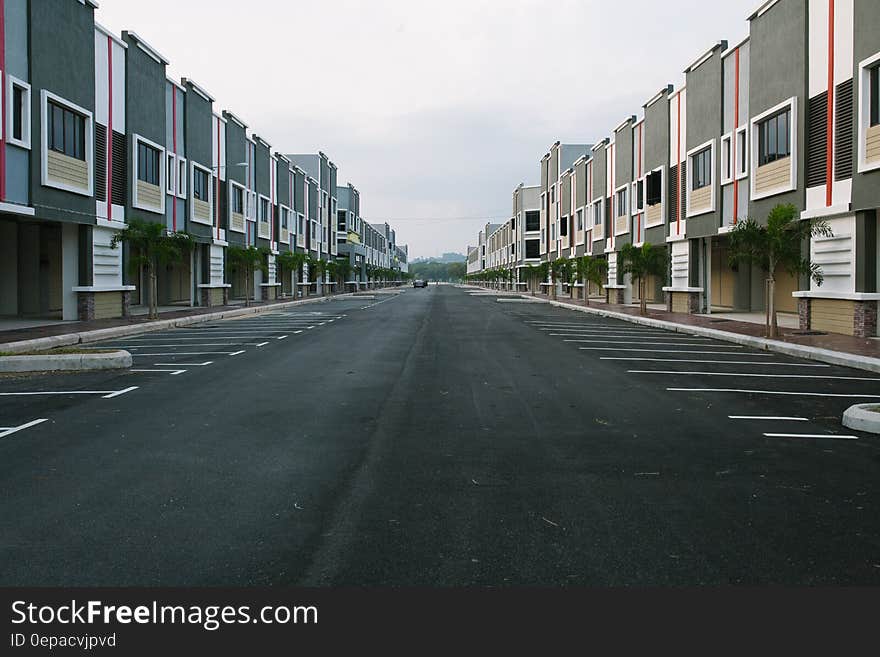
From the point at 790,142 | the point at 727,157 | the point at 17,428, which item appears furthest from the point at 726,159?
the point at 17,428

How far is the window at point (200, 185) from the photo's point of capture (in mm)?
35031

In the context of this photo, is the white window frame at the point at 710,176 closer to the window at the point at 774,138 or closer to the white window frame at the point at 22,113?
the window at the point at 774,138

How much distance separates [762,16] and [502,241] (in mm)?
94561

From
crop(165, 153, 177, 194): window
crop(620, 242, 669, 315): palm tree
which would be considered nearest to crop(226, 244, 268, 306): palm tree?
crop(165, 153, 177, 194): window

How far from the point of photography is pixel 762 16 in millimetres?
23281

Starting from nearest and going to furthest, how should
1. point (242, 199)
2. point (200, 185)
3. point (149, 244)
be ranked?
point (149, 244), point (200, 185), point (242, 199)

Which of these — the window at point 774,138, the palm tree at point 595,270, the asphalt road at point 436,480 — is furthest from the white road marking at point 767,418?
the palm tree at point 595,270

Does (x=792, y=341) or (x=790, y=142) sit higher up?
(x=790, y=142)

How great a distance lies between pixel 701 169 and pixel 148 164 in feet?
74.9

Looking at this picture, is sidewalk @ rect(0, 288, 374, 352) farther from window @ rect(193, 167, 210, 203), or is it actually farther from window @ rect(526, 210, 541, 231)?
window @ rect(526, 210, 541, 231)

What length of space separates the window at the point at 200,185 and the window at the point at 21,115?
1358 centimetres

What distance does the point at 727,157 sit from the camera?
1056 inches

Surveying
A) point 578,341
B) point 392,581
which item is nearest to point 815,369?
point 578,341

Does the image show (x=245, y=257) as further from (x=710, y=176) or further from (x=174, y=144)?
(x=710, y=176)
